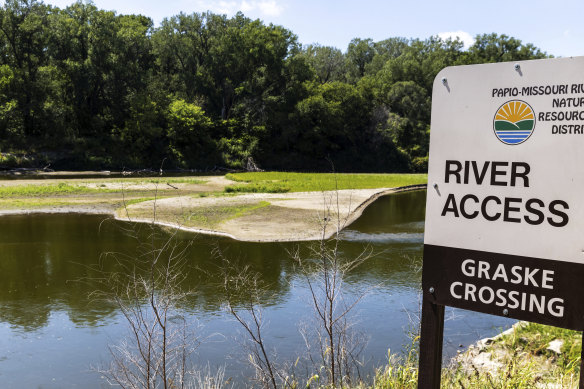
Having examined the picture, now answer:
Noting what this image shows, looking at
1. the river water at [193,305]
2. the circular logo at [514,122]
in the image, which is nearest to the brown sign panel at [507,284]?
the circular logo at [514,122]

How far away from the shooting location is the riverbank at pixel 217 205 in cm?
2159

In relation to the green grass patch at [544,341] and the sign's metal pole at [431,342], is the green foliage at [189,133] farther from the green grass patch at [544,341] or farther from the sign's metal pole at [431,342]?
the sign's metal pole at [431,342]

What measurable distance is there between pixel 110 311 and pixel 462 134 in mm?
10429

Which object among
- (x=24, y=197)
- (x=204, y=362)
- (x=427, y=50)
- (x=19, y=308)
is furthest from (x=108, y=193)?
(x=427, y=50)

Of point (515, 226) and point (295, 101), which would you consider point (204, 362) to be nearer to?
point (515, 226)

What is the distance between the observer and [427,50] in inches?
3359

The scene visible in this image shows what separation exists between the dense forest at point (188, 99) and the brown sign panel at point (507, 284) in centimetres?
5438

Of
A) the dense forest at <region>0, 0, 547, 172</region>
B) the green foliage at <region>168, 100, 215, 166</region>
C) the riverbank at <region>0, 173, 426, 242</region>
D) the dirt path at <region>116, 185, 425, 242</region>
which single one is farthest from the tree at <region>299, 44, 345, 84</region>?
the dirt path at <region>116, 185, 425, 242</region>

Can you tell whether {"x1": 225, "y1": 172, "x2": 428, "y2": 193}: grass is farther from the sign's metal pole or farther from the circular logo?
the circular logo

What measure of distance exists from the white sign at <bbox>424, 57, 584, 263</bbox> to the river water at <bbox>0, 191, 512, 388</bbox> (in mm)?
3852

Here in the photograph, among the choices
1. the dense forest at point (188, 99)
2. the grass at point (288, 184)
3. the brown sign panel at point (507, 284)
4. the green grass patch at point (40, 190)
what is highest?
the dense forest at point (188, 99)

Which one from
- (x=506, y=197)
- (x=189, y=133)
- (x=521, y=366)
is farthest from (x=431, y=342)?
(x=189, y=133)

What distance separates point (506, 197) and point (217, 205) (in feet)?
84.3

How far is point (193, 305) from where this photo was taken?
1203 centimetres
